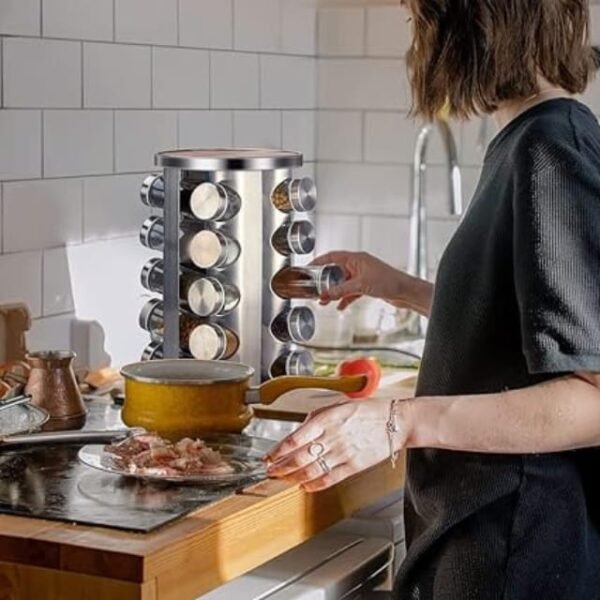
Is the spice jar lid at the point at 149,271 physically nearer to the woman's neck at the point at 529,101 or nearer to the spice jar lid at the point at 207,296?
the spice jar lid at the point at 207,296

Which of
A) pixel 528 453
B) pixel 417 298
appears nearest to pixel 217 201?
pixel 417 298

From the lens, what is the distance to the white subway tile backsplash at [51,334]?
2.27m

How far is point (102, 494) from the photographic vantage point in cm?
160

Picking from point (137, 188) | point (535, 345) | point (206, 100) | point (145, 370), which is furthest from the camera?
point (206, 100)

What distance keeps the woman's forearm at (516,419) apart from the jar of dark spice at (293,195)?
0.72m

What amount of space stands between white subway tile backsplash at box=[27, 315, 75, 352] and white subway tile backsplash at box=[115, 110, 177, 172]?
0.91 feet

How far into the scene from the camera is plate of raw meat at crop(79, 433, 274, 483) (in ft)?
5.38

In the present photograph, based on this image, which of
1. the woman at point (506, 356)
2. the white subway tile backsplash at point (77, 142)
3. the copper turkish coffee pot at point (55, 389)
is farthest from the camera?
the white subway tile backsplash at point (77, 142)

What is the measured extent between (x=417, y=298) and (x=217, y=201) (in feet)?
1.07

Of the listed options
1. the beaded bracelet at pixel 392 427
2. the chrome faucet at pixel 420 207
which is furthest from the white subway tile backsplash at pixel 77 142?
the beaded bracelet at pixel 392 427

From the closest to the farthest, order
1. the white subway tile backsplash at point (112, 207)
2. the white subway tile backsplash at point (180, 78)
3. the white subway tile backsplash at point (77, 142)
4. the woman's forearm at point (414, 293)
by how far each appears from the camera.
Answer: the woman's forearm at point (414, 293)
the white subway tile backsplash at point (77, 142)
the white subway tile backsplash at point (112, 207)
the white subway tile backsplash at point (180, 78)

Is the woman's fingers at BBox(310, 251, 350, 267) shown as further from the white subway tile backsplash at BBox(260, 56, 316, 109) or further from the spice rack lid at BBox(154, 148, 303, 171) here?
the white subway tile backsplash at BBox(260, 56, 316, 109)

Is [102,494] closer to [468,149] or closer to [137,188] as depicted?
[137,188]

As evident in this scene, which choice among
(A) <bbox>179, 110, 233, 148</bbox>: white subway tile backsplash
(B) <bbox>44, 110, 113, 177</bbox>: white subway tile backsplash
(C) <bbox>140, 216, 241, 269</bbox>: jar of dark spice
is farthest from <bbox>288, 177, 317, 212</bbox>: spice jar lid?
(A) <bbox>179, 110, 233, 148</bbox>: white subway tile backsplash
